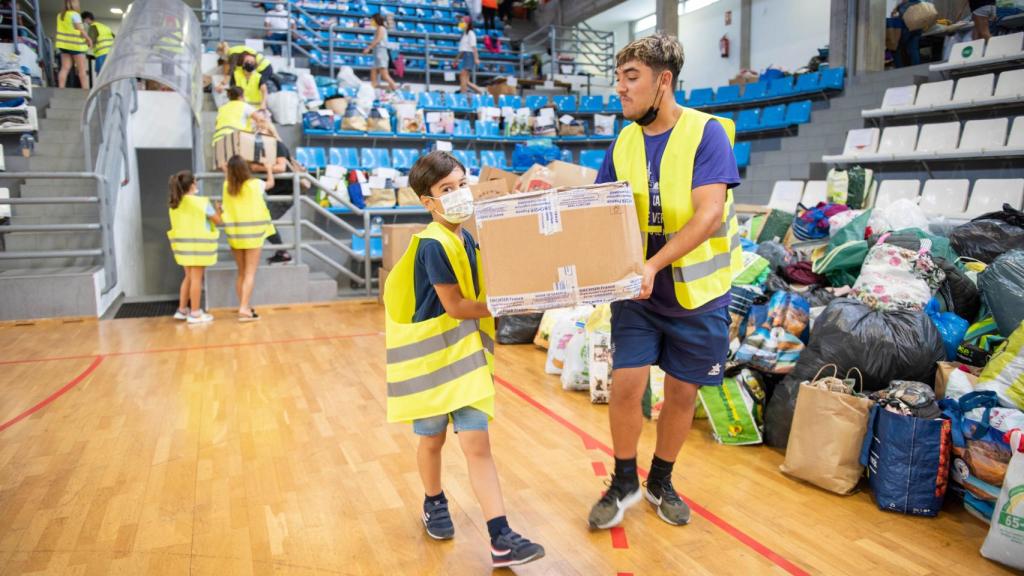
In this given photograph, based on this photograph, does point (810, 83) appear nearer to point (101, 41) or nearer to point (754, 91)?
point (754, 91)

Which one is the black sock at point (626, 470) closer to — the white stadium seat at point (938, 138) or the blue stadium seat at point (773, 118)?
the white stadium seat at point (938, 138)

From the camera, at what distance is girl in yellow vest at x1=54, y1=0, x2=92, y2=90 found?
885 centimetres

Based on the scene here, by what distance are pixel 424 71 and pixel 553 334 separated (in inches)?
375

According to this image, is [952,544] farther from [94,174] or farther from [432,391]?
[94,174]

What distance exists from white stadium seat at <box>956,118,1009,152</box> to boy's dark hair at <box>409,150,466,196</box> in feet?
19.7

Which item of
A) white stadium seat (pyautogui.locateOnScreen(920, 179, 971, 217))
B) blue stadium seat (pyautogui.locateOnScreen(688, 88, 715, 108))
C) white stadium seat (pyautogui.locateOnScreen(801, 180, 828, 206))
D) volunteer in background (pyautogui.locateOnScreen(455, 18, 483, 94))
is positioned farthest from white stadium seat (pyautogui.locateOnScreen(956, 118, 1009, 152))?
volunteer in background (pyautogui.locateOnScreen(455, 18, 483, 94))

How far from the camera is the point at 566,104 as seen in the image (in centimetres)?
1169

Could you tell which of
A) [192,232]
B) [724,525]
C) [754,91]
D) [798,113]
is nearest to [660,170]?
[724,525]

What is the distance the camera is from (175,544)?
7.05ft

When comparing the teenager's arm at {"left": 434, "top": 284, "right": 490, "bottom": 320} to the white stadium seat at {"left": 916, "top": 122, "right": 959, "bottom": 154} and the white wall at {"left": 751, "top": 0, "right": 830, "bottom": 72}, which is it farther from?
the white wall at {"left": 751, "top": 0, "right": 830, "bottom": 72}

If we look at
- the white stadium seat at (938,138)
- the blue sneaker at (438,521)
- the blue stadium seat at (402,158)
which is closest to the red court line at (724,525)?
the blue sneaker at (438,521)

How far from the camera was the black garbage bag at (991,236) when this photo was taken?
350 centimetres

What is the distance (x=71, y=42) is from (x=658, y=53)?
31.5 ft

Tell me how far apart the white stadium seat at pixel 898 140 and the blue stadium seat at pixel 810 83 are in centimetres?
196
